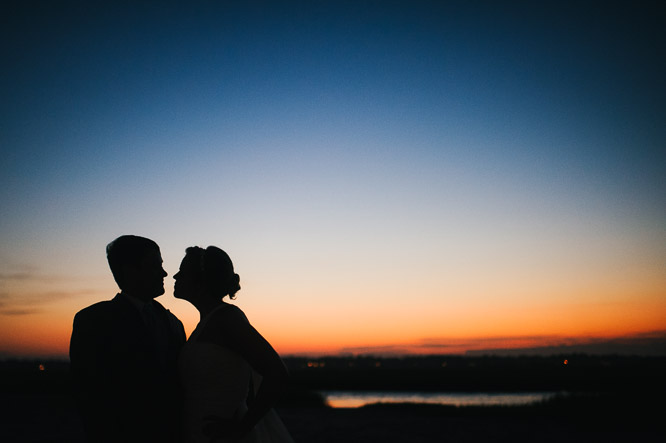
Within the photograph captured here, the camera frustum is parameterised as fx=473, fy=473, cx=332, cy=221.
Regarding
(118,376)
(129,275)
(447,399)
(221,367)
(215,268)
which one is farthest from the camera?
(447,399)

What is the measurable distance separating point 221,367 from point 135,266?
90cm

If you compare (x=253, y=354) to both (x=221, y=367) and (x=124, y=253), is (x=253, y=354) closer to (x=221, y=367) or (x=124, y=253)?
(x=221, y=367)

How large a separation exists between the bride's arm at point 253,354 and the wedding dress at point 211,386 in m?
0.08

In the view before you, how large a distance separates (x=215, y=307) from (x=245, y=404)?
2.27ft

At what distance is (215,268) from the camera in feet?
10.8

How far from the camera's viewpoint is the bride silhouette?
9.43 ft

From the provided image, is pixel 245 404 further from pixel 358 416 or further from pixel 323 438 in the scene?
pixel 358 416

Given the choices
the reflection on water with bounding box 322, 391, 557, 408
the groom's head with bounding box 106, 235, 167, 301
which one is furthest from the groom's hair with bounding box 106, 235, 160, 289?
the reflection on water with bounding box 322, 391, 557, 408

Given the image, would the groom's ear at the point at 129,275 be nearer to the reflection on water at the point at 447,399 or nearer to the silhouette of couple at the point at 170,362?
the silhouette of couple at the point at 170,362

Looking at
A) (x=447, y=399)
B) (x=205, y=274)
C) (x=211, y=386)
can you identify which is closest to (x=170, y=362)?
(x=211, y=386)

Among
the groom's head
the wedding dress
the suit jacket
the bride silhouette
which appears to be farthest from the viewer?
the groom's head

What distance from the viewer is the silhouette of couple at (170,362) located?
2787 millimetres

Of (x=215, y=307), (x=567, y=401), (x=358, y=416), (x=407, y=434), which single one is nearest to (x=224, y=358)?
(x=215, y=307)

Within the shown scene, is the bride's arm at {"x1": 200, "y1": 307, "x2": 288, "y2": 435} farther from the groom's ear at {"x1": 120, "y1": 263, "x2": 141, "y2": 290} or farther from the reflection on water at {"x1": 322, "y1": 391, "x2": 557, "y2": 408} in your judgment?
the reflection on water at {"x1": 322, "y1": 391, "x2": 557, "y2": 408}
